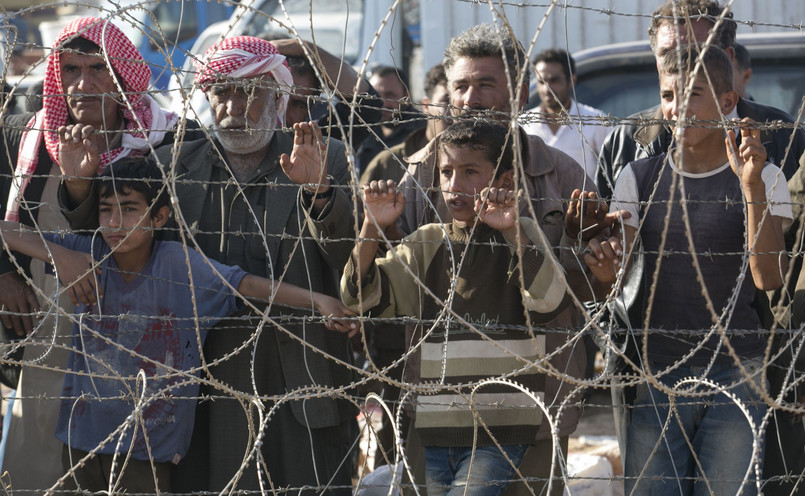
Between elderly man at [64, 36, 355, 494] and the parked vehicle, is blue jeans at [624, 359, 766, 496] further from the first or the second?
the parked vehicle

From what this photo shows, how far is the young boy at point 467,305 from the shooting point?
2.91 meters

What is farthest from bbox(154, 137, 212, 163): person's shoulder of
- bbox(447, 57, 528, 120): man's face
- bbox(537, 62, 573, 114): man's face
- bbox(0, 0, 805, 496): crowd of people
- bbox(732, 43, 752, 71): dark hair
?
bbox(537, 62, 573, 114): man's face

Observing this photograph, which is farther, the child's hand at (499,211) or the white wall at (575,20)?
the white wall at (575,20)

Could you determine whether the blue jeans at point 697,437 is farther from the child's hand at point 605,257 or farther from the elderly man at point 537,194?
the child's hand at point 605,257

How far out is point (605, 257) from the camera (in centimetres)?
282

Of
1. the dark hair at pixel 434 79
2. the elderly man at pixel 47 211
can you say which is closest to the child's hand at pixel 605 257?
the elderly man at pixel 47 211

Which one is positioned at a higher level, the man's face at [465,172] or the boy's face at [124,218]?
the man's face at [465,172]

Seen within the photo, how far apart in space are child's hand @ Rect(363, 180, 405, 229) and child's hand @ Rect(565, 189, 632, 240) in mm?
478

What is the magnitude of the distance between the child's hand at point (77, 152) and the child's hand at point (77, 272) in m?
0.26

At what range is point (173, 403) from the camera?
3.28m

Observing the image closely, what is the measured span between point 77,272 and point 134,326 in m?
0.25

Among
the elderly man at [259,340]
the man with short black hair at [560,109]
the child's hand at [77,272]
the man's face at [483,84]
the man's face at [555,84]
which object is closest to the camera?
the child's hand at [77,272]

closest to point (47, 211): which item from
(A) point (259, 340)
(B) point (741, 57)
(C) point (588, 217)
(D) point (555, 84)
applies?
(A) point (259, 340)

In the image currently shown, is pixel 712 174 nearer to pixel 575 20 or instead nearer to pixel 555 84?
pixel 555 84
